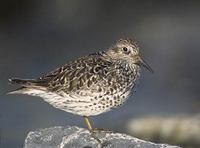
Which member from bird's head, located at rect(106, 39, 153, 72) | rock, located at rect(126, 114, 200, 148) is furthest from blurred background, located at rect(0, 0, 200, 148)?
bird's head, located at rect(106, 39, 153, 72)

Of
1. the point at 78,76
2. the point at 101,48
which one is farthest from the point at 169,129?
the point at 101,48

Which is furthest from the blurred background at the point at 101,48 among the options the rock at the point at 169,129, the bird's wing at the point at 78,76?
the bird's wing at the point at 78,76

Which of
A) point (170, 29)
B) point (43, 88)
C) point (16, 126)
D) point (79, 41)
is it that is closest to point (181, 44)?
point (170, 29)

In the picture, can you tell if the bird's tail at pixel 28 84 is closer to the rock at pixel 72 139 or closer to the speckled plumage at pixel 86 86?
the speckled plumage at pixel 86 86

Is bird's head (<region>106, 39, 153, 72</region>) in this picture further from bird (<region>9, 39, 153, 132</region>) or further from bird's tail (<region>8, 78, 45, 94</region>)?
bird's tail (<region>8, 78, 45, 94</region>)

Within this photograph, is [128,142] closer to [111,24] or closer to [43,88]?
[43,88]

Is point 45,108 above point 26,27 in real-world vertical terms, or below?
below
